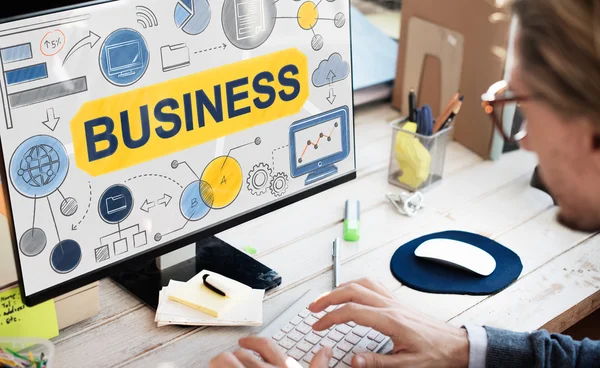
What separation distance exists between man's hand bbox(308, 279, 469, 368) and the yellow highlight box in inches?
11.3

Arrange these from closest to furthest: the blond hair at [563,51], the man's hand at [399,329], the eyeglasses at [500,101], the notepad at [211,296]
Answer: the blond hair at [563,51], the eyeglasses at [500,101], the man's hand at [399,329], the notepad at [211,296]

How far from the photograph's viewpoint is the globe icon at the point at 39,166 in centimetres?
89

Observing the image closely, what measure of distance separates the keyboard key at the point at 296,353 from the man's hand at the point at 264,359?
3 cm

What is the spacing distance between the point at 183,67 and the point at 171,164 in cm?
13

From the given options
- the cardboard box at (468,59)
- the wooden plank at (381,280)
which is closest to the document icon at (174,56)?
the wooden plank at (381,280)

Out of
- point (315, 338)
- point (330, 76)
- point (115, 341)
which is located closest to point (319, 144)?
point (330, 76)

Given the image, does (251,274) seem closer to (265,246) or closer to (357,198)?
(265,246)

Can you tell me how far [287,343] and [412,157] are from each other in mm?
539

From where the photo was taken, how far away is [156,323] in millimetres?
1068

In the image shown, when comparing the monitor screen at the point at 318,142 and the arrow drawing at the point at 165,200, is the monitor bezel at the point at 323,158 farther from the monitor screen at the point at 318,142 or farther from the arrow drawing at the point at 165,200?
the arrow drawing at the point at 165,200

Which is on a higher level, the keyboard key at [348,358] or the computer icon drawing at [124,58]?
the computer icon drawing at [124,58]

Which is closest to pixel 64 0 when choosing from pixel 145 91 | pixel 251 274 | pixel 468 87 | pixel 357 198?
pixel 145 91

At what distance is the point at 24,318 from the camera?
99cm

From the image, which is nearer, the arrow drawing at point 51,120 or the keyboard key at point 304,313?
the arrow drawing at point 51,120
